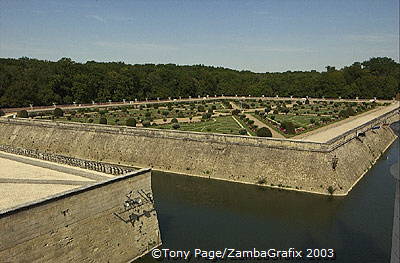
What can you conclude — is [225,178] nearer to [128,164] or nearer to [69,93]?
[128,164]

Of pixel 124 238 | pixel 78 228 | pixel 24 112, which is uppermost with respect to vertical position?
pixel 24 112

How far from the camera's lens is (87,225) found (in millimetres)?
12484

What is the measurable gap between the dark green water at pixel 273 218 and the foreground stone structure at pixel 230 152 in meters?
1.06

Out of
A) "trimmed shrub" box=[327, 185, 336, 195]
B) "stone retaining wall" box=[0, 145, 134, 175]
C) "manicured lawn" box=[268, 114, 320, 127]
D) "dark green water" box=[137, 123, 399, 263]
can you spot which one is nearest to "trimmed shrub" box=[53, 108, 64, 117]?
"dark green water" box=[137, 123, 399, 263]

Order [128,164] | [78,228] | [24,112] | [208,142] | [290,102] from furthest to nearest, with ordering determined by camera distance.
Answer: [290,102]
[24,112]
[128,164]
[208,142]
[78,228]

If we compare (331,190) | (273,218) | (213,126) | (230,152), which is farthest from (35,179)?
(213,126)

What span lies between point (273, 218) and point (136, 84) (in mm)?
56939

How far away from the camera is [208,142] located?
27266 mm

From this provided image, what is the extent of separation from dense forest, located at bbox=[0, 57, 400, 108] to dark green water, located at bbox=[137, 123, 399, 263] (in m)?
37.7

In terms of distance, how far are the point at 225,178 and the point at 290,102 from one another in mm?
47556

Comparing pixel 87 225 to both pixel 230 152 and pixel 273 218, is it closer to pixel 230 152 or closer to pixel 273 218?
pixel 273 218

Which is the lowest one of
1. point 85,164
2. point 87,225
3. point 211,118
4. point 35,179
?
point 87,225

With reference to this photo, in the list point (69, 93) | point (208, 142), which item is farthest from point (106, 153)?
point (69, 93)

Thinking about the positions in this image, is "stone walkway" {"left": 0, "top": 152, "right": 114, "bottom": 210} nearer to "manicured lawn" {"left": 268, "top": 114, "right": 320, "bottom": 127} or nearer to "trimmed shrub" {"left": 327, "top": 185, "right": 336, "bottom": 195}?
"trimmed shrub" {"left": 327, "top": 185, "right": 336, "bottom": 195}
